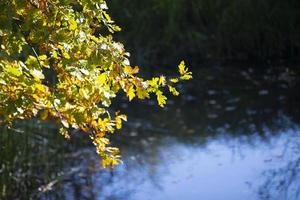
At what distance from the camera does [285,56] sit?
23.9ft

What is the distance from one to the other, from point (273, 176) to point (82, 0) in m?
2.72

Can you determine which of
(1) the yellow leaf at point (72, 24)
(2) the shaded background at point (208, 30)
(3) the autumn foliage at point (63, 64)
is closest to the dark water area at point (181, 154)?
(2) the shaded background at point (208, 30)

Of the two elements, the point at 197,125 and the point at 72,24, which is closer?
the point at 72,24

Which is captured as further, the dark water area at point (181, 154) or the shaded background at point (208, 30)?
the shaded background at point (208, 30)

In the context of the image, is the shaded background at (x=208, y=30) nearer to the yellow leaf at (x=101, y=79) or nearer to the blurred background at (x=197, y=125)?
→ the blurred background at (x=197, y=125)

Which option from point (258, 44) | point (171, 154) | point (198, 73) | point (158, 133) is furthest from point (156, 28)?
point (171, 154)

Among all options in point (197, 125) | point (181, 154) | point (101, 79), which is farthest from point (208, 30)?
point (101, 79)

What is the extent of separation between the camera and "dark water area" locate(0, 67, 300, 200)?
13.6ft

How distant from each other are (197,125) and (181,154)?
0.79 metres

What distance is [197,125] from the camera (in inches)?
223

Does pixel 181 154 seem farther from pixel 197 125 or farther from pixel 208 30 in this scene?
pixel 208 30

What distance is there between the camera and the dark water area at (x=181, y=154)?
4.14 metres

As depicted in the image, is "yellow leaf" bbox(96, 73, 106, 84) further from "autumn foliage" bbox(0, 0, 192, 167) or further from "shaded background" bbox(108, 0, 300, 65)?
"shaded background" bbox(108, 0, 300, 65)

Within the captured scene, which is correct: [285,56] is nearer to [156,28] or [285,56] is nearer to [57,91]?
[156,28]
